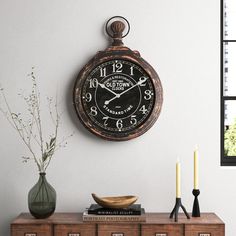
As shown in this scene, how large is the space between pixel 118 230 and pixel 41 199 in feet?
1.76

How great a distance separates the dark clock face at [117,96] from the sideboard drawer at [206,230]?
2.66 feet

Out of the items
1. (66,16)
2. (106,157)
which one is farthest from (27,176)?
(66,16)

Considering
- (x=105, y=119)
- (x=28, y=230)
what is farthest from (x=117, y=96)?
(x=28, y=230)

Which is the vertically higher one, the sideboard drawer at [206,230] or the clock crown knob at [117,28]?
the clock crown knob at [117,28]

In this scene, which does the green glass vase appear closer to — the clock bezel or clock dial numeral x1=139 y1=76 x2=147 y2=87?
the clock bezel

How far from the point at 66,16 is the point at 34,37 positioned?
0.26 meters

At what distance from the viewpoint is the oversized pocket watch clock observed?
4000mm

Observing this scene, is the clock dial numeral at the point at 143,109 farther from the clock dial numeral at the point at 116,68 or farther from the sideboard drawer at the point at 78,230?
the sideboard drawer at the point at 78,230

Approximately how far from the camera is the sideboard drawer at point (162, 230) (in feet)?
12.1

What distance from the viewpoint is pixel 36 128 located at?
13.4ft

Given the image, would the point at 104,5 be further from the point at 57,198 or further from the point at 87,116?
the point at 57,198

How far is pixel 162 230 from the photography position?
3682mm

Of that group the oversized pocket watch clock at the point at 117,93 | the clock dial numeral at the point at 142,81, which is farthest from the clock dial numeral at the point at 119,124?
the clock dial numeral at the point at 142,81

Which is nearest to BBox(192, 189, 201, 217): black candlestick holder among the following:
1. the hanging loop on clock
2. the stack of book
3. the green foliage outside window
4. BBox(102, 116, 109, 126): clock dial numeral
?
the stack of book
